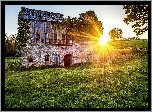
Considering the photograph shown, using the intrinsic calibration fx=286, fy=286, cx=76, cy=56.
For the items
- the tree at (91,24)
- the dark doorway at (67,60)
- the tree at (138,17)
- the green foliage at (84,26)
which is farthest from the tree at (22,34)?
the tree at (138,17)

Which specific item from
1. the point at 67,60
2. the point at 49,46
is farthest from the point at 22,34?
the point at 67,60

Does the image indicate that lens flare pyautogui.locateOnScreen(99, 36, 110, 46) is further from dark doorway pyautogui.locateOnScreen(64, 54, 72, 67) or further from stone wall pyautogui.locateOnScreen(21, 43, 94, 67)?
dark doorway pyautogui.locateOnScreen(64, 54, 72, 67)

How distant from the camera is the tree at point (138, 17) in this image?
5.27 m

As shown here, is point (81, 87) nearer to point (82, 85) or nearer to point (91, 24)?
point (82, 85)

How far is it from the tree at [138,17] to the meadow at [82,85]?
24 centimetres

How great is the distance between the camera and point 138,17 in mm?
5453

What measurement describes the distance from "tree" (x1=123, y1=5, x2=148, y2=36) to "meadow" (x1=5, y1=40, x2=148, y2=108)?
0.24 metres

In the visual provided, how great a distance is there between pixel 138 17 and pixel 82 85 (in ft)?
5.51

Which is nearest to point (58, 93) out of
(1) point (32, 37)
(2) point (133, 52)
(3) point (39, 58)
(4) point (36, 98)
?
(4) point (36, 98)

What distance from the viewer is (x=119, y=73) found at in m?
5.45

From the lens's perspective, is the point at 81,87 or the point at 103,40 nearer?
the point at 81,87

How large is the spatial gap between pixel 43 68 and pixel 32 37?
2.08 ft
